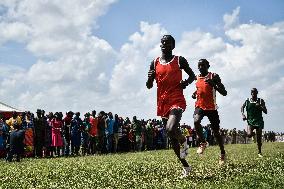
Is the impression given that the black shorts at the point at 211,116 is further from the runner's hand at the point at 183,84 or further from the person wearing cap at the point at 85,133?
the person wearing cap at the point at 85,133

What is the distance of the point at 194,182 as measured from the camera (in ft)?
24.3

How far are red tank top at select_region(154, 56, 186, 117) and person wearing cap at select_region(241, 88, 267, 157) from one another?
24.2ft

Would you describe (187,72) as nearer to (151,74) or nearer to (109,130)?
(151,74)

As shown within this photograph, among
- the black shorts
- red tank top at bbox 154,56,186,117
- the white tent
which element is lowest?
the black shorts

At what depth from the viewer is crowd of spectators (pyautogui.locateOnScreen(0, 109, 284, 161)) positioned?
67.5ft

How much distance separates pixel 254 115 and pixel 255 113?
0.26 ft

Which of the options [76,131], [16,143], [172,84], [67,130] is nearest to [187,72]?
[172,84]

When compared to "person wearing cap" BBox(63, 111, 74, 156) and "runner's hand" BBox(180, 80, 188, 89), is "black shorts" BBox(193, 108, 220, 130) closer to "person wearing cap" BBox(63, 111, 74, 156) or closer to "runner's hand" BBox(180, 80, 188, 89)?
"runner's hand" BBox(180, 80, 188, 89)

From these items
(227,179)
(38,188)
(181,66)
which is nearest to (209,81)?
(181,66)

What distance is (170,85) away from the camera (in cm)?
857

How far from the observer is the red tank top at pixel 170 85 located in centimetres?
854

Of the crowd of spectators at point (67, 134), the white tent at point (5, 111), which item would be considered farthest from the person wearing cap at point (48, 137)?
the white tent at point (5, 111)

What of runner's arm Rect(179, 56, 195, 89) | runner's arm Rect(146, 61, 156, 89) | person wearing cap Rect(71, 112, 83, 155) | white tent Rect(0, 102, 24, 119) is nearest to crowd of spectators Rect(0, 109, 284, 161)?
person wearing cap Rect(71, 112, 83, 155)

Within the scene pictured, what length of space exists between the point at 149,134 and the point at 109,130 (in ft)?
20.5
